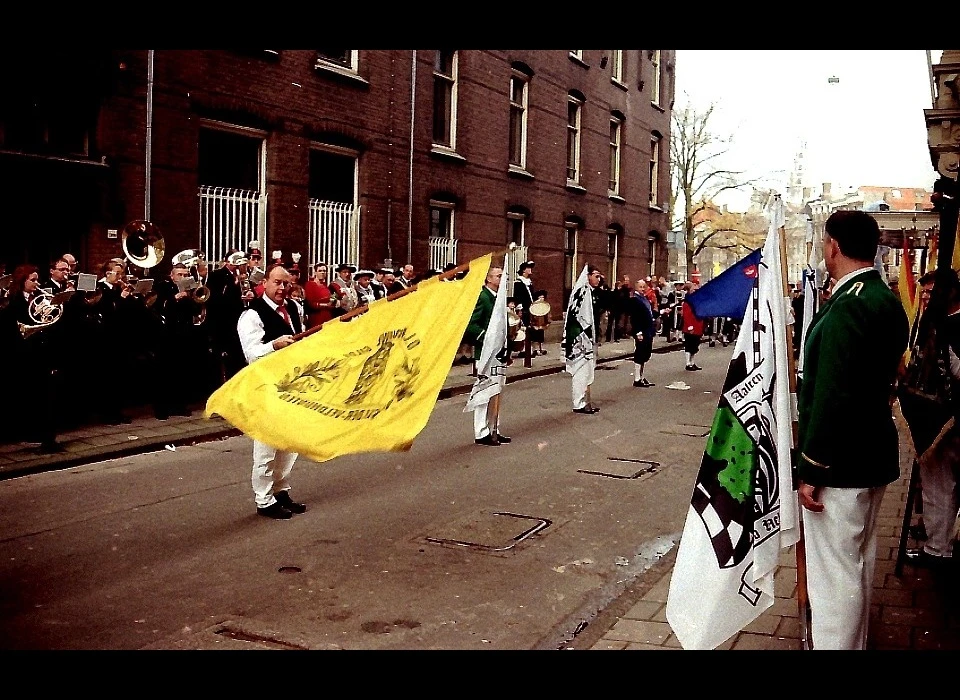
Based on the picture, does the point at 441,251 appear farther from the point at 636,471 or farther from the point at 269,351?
the point at 269,351

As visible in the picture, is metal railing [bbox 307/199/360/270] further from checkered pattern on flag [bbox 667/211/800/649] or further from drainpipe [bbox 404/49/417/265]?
checkered pattern on flag [bbox 667/211/800/649]

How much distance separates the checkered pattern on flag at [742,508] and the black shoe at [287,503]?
430 centimetres

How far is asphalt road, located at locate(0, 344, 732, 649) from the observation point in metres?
5.23

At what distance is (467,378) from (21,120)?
8.67 m

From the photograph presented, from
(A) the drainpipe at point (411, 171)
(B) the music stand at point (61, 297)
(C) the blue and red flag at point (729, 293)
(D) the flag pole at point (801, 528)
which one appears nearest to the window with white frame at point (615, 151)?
(A) the drainpipe at point (411, 171)

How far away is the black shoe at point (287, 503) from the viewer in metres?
7.72

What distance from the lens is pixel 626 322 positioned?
3053 cm

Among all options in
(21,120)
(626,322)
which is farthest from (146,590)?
(626,322)

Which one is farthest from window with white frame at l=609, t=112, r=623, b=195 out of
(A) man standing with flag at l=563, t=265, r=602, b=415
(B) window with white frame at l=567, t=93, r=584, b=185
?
(A) man standing with flag at l=563, t=265, r=602, b=415

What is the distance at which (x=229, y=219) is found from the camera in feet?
52.7

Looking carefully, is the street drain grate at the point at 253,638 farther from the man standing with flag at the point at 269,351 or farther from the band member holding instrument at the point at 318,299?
the band member holding instrument at the point at 318,299

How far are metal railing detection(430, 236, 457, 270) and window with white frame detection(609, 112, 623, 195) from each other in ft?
36.2

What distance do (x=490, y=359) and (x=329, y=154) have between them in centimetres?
890
